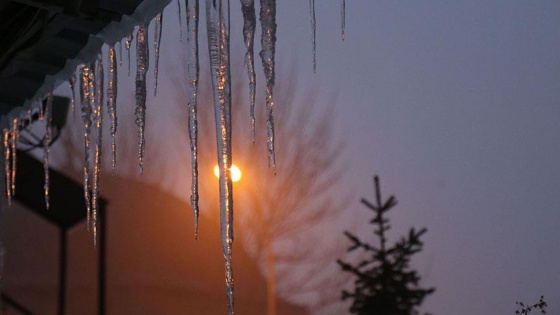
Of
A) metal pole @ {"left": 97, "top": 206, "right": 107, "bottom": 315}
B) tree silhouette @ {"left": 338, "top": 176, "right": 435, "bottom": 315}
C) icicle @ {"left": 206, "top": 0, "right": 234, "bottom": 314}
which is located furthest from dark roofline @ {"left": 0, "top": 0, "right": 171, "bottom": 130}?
tree silhouette @ {"left": 338, "top": 176, "right": 435, "bottom": 315}

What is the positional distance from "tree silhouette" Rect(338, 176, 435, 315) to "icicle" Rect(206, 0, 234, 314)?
352 inches

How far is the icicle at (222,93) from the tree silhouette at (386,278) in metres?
8.95

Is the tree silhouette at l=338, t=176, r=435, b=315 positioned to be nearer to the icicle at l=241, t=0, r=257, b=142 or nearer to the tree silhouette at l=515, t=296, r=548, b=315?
the tree silhouette at l=515, t=296, r=548, b=315

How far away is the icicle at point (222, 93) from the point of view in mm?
2697

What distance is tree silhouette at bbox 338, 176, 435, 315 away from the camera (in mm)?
11727

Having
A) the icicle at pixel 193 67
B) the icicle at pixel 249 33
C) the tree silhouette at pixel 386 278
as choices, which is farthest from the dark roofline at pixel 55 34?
the tree silhouette at pixel 386 278

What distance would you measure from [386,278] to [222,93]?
31.3 ft

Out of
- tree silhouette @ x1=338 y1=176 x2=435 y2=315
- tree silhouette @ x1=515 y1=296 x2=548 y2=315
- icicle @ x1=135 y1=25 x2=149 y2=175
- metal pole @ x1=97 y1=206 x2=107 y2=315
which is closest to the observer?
icicle @ x1=135 y1=25 x2=149 y2=175

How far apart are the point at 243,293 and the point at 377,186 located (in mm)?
5349

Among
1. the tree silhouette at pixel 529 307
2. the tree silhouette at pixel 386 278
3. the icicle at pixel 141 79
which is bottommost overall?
the tree silhouette at pixel 529 307

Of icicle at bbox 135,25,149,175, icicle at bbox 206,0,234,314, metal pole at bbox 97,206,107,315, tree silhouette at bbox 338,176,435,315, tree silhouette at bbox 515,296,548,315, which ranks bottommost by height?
icicle at bbox 206,0,234,314

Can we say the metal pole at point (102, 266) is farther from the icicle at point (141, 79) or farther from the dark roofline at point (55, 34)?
the icicle at point (141, 79)

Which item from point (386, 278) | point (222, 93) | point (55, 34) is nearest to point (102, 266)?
point (386, 278)

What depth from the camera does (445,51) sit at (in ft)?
91.3
